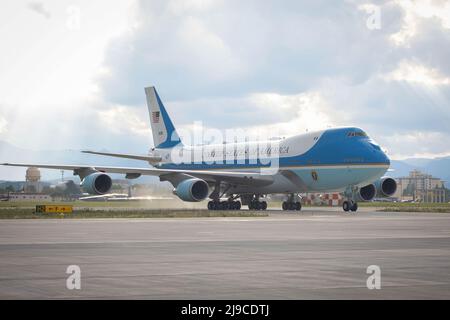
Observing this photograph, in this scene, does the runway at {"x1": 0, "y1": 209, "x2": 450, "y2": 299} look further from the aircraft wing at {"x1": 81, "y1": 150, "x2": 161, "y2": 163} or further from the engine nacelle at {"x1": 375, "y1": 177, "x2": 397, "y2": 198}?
the aircraft wing at {"x1": 81, "y1": 150, "x2": 161, "y2": 163}

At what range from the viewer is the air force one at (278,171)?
2119 inches

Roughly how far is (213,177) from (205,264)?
44.2m

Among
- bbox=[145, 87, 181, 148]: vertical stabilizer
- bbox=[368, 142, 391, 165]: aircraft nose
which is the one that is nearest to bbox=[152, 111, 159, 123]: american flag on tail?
bbox=[145, 87, 181, 148]: vertical stabilizer

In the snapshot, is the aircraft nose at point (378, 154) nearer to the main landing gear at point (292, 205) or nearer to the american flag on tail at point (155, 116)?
the main landing gear at point (292, 205)

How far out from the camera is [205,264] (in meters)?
17.1

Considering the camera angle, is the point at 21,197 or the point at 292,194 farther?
the point at 21,197

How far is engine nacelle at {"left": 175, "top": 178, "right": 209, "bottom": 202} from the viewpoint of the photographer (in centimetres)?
5556

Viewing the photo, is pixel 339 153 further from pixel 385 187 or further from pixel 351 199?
pixel 385 187

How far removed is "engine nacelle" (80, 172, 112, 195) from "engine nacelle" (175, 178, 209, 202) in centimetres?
497

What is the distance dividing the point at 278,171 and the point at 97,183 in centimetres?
1339
